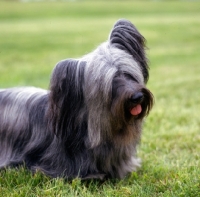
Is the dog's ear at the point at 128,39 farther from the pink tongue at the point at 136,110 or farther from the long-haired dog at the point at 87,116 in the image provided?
the pink tongue at the point at 136,110

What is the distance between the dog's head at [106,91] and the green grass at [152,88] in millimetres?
536

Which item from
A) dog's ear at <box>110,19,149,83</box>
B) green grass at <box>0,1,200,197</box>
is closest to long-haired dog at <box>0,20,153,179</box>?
dog's ear at <box>110,19,149,83</box>

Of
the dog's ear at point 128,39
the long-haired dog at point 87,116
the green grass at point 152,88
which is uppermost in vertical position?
the dog's ear at point 128,39

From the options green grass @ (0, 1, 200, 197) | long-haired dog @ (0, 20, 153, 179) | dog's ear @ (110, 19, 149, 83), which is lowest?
green grass @ (0, 1, 200, 197)

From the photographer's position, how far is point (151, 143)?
18.8ft

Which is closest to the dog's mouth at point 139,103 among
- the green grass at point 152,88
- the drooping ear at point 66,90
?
the drooping ear at point 66,90

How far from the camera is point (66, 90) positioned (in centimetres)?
398

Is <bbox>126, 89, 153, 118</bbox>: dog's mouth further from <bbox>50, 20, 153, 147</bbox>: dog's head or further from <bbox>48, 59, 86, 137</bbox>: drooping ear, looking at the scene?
<bbox>48, 59, 86, 137</bbox>: drooping ear

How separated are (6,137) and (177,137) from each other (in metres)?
2.55

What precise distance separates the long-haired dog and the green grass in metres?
0.19

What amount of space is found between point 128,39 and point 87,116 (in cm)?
89

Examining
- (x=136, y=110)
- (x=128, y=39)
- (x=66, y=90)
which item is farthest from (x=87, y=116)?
(x=128, y=39)

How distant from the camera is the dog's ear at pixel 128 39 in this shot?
13.7 feet

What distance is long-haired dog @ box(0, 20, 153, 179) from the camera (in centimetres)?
383
